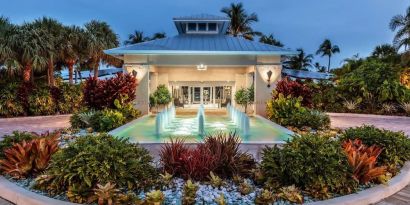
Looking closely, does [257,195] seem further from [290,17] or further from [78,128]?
[290,17]

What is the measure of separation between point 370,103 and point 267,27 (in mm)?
109598

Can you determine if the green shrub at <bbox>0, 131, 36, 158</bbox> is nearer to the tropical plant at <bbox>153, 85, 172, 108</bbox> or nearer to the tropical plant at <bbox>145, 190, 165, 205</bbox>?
the tropical plant at <bbox>145, 190, 165, 205</bbox>

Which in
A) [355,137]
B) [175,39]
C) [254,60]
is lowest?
[355,137]

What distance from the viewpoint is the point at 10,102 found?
712 inches

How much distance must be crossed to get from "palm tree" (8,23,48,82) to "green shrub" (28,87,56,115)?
4.23 feet

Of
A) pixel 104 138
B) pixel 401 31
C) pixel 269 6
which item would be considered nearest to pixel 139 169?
pixel 104 138

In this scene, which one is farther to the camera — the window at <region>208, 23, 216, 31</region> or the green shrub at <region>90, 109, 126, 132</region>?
the window at <region>208, 23, 216, 31</region>

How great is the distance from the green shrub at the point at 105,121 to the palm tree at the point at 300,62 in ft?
125

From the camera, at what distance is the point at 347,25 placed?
342ft

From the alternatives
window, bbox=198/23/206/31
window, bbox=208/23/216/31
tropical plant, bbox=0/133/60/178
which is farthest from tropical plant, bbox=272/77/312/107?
tropical plant, bbox=0/133/60/178

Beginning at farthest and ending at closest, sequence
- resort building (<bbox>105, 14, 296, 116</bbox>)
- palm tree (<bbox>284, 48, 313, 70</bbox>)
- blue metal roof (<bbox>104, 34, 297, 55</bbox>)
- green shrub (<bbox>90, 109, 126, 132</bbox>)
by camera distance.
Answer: palm tree (<bbox>284, 48, 313, 70</bbox>) < resort building (<bbox>105, 14, 296, 116</bbox>) < blue metal roof (<bbox>104, 34, 297, 55</bbox>) < green shrub (<bbox>90, 109, 126, 132</bbox>)

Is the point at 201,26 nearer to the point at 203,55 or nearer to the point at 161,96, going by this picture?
the point at 203,55

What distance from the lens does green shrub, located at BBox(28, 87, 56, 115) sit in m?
18.7

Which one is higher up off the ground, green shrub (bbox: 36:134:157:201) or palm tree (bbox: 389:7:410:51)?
palm tree (bbox: 389:7:410:51)
